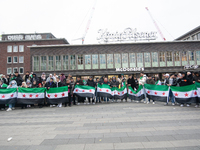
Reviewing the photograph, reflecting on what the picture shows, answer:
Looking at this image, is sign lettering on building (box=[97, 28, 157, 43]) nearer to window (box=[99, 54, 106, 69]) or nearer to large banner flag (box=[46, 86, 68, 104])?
window (box=[99, 54, 106, 69])

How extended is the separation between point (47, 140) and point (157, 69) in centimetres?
3650

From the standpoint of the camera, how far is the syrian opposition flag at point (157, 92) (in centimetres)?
1164

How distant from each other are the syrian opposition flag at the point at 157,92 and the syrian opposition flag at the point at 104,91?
3.11 metres

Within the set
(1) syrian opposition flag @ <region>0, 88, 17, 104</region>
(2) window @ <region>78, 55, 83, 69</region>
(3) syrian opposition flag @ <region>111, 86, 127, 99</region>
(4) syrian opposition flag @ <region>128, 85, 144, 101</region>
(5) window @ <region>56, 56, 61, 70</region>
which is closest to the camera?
(1) syrian opposition flag @ <region>0, 88, 17, 104</region>

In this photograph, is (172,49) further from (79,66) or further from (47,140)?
(47,140)

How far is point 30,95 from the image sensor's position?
1194 cm

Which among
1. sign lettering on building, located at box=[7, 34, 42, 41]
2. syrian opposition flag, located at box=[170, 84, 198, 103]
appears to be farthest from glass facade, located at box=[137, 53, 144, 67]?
sign lettering on building, located at box=[7, 34, 42, 41]

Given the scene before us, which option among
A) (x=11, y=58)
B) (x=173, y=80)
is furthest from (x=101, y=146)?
(x=11, y=58)

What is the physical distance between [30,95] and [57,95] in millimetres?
1936

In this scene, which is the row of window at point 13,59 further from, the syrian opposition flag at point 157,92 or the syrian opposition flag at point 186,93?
the syrian opposition flag at point 186,93

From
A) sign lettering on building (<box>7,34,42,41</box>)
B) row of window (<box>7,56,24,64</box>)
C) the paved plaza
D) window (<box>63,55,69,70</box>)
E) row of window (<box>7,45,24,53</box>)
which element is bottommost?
the paved plaza

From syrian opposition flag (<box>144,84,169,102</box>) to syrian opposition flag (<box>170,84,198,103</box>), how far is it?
2.02 feet

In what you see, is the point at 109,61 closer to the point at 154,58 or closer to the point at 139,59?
the point at 139,59

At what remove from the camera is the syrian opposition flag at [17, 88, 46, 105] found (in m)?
11.8
